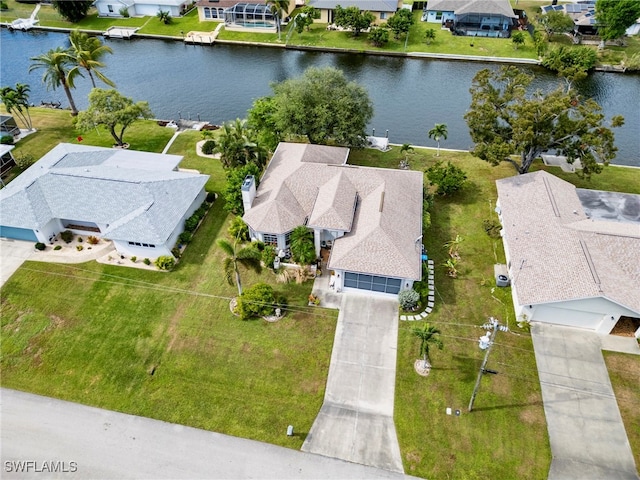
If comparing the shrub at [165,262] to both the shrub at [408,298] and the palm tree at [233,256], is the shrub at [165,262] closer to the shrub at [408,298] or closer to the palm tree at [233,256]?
the palm tree at [233,256]

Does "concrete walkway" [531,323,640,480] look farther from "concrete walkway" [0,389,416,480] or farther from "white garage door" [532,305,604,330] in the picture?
"concrete walkway" [0,389,416,480]

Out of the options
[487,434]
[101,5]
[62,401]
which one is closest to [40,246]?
[62,401]

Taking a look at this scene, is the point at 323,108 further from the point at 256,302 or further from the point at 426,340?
the point at 426,340

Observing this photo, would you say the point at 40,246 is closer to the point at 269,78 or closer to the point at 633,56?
the point at 269,78

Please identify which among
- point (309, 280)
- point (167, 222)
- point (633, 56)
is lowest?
point (309, 280)

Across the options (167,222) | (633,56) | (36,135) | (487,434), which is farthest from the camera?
(633,56)

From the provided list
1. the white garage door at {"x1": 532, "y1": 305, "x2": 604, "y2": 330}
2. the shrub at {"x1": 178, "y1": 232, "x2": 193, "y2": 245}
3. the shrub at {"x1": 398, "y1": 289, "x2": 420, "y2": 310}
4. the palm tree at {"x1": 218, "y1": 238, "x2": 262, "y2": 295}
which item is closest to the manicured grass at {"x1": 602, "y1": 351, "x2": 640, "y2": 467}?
the white garage door at {"x1": 532, "y1": 305, "x2": 604, "y2": 330}

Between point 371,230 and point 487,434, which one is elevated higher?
point 371,230

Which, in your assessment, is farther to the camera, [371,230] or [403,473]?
[371,230]
